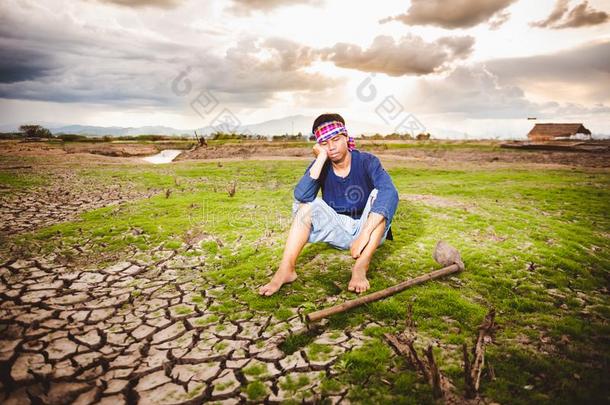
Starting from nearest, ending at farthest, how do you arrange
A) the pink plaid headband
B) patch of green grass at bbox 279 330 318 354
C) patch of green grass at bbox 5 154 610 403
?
1. patch of green grass at bbox 5 154 610 403
2. patch of green grass at bbox 279 330 318 354
3. the pink plaid headband

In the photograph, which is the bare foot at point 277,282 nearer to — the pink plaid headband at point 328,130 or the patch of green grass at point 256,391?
the patch of green grass at point 256,391

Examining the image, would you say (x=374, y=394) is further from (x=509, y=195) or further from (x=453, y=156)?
(x=453, y=156)

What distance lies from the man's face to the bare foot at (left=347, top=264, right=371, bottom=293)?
1436 mm

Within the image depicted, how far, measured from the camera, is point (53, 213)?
7973mm

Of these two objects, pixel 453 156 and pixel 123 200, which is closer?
pixel 123 200

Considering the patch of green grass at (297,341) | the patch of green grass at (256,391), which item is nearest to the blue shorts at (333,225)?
the patch of green grass at (297,341)

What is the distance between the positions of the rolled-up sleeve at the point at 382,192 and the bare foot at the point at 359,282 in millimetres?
694

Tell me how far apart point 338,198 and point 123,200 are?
313 inches

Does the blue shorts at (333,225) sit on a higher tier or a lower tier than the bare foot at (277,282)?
higher

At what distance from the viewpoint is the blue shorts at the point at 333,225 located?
13.0 feet

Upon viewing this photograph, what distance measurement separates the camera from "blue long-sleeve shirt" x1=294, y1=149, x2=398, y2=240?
4090 millimetres

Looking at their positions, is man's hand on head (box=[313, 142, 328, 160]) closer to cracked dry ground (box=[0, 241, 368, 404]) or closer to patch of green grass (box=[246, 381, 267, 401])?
cracked dry ground (box=[0, 241, 368, 404])

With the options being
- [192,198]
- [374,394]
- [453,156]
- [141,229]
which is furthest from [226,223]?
[453,156]

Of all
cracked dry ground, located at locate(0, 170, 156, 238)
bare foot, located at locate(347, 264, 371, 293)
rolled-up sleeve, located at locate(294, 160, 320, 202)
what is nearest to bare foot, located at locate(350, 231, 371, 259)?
bare foot, located at locate(347, 264, 371, 293)
